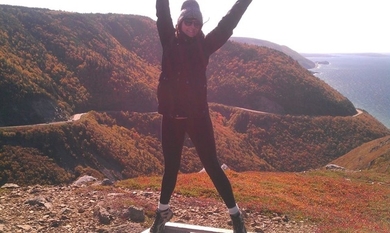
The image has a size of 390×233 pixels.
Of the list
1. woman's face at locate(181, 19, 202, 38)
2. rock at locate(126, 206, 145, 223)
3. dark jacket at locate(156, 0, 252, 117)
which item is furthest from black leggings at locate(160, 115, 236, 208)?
rock at locate(126, 206, 145, 223)

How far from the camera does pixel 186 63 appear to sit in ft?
13.0

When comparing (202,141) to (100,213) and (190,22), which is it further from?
(100,213)

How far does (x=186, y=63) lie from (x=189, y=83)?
204 millimetres

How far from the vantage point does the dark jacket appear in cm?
395

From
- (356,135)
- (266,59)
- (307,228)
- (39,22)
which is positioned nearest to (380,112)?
(266,59)

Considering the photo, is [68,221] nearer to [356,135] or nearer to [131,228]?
[131,228]

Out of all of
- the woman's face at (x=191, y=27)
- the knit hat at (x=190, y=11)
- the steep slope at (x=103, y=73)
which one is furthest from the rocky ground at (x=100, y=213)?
the steep slope at (x=103, y=73)

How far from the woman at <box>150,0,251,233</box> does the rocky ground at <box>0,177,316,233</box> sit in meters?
2.66

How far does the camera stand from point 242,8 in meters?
4.06

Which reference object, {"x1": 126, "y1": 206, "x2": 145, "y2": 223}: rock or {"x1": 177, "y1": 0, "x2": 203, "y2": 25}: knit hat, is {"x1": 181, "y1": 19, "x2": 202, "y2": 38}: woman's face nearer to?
{"x1": 177, "y1": 0, "x2": 203, "y2": 25}: knit hat

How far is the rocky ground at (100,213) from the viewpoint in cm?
678

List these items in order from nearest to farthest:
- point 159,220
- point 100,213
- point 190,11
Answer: point 190,11, point 159,220, point 100,213

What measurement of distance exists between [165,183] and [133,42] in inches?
4438

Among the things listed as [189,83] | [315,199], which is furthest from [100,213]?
[315,199]
